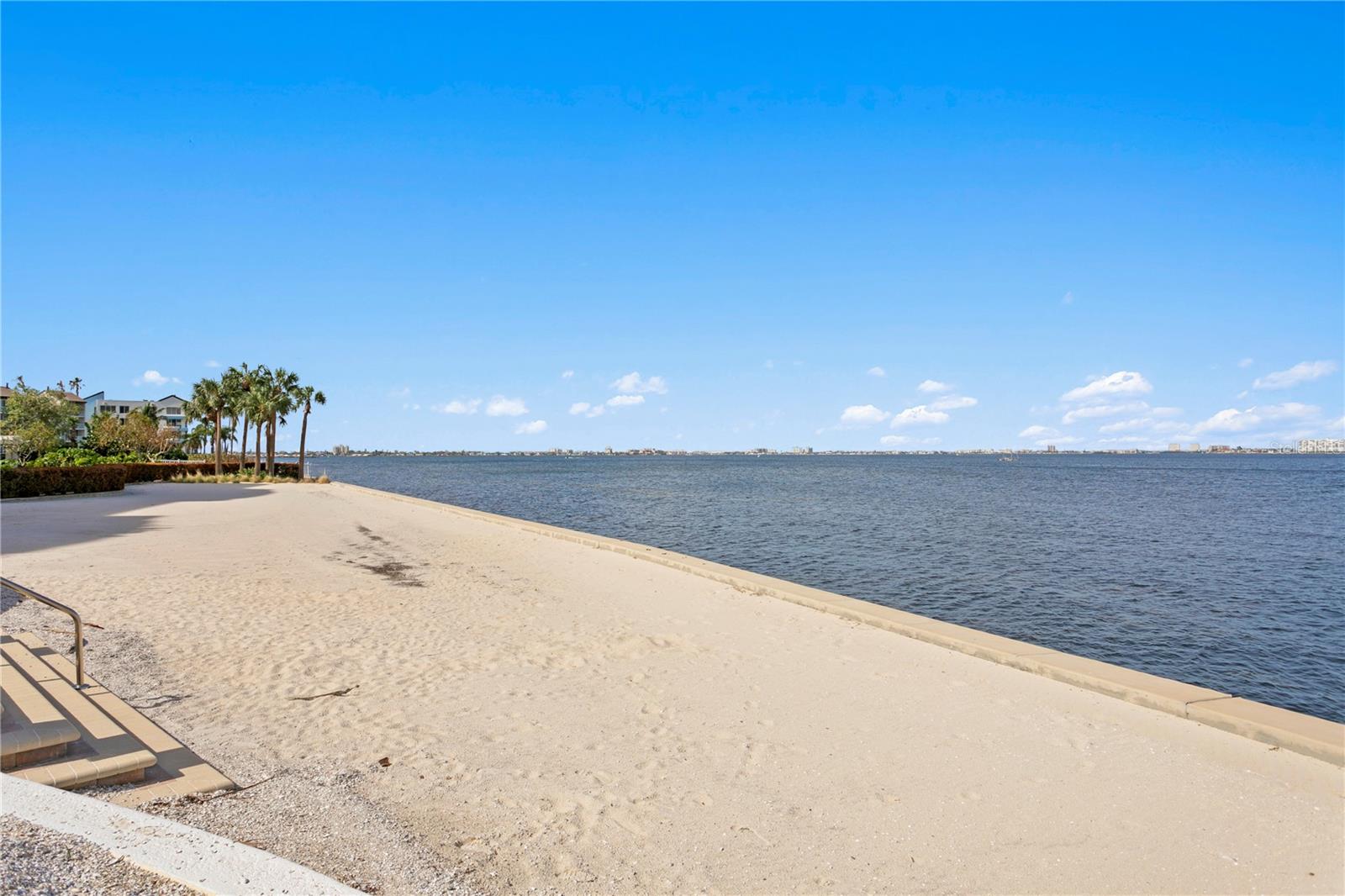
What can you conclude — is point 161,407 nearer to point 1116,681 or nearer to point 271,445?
point 271,445

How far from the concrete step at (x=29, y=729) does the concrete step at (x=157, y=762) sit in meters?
0.50

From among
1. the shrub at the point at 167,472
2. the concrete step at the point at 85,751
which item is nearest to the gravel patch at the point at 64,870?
the concrete step at the point at 85,751

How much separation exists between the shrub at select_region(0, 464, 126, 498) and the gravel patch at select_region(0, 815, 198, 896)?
36024 millimetres

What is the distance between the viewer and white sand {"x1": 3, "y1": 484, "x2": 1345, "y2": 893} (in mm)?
4746

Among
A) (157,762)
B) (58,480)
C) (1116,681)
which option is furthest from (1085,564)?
(58,480)

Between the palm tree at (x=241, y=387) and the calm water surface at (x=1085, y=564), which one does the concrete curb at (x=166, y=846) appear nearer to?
the calm water surface at (x=1085, y=564)

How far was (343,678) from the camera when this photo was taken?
26.9 ft

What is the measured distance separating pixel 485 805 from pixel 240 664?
491cm

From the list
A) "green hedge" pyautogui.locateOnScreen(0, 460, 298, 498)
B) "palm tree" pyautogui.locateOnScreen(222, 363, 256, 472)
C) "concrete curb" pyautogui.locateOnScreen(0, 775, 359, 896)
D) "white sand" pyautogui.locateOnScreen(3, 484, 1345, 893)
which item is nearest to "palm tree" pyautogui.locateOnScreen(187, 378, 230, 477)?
"palm tree" pyautogui.locateOnScreen(222, 363, 256, 472)

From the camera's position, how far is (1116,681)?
812 cm

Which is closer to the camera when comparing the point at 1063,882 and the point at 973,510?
the point at 1063,882

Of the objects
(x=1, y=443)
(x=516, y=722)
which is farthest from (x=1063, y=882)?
(x=1, y=443)

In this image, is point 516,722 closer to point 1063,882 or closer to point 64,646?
point 1063,882

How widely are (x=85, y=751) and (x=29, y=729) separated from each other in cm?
42
